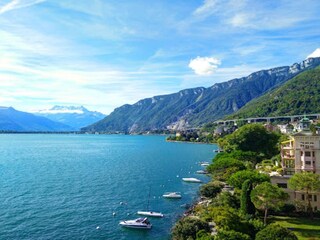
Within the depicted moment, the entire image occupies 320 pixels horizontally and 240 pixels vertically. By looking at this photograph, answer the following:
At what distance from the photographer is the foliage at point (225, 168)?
229 ft

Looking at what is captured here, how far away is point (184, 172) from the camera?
10750cm

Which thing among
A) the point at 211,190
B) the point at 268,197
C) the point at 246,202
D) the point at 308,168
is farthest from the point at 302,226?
the point at 211,190

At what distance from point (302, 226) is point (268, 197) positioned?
17.4 ft

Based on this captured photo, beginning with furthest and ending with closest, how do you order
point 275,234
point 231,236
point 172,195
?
point 172,195 → point 231,236 → point 275,234

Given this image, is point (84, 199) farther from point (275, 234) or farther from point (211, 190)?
point (275, 234)

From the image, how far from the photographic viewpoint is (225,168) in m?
73.1

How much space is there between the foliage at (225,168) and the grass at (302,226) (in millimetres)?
22446

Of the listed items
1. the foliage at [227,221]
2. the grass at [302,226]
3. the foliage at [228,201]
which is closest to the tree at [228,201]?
the foliage at [228,201]

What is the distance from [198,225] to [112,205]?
85.4 feet

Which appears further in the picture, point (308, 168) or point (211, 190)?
point (211, 190)

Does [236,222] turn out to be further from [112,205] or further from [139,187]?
[139,187]

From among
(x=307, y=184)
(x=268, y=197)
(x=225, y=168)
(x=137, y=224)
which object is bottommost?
(x=137, y=224)

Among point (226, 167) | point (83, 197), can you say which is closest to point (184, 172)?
point (226, 167)

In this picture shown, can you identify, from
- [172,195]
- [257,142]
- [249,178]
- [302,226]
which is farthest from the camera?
[257,142]
